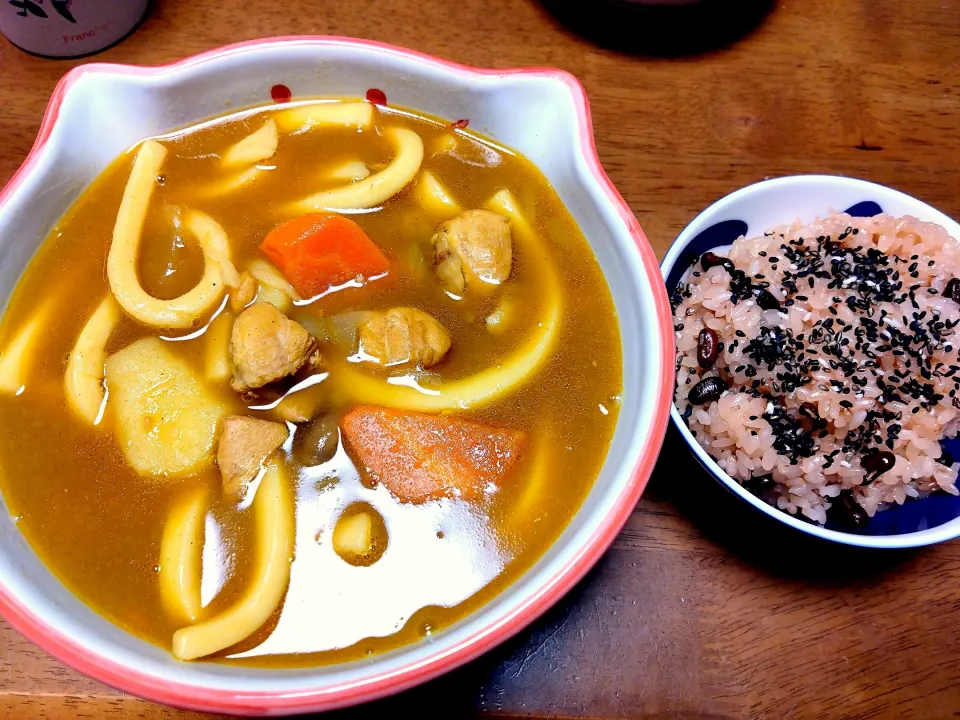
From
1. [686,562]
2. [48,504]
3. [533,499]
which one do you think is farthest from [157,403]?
[686,562]

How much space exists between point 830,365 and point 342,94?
166 centimetres

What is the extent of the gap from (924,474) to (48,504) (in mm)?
2304

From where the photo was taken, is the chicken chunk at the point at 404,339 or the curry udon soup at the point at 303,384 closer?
the curry udon soup at the point at 303,384

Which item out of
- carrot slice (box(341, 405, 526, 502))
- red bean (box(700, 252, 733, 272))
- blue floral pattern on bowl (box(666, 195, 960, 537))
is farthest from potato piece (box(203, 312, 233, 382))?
red bean (box(700, 252, 733, 272))

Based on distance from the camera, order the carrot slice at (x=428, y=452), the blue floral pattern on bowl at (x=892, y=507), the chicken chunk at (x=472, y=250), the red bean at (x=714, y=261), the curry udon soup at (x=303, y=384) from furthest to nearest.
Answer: the red bean at (x=714, y=261) < the blue floral pattern on bowl at (x=892, y=507) < the chicken chunk at (x=472, y=250) < the carrot slice at (x=428, y=452) < the curry udon soup at (x=303, y=384)

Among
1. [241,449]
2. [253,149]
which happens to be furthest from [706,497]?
[253,149]

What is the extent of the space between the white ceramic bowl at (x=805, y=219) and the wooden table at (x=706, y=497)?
0.52 feet

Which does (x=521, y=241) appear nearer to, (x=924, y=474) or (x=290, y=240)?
(x=290, y=240)

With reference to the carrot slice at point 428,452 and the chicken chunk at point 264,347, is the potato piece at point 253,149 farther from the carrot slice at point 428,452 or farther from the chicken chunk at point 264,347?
the carrot slice at point 428,452

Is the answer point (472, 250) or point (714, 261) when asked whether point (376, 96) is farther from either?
point (714, 261)

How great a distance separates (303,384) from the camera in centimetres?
176

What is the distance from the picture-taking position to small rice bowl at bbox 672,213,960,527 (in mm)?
1934

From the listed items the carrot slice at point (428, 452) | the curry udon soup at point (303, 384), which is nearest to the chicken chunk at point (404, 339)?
the curry udon soup at point (303, 384)

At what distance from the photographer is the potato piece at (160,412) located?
1.63 meters
